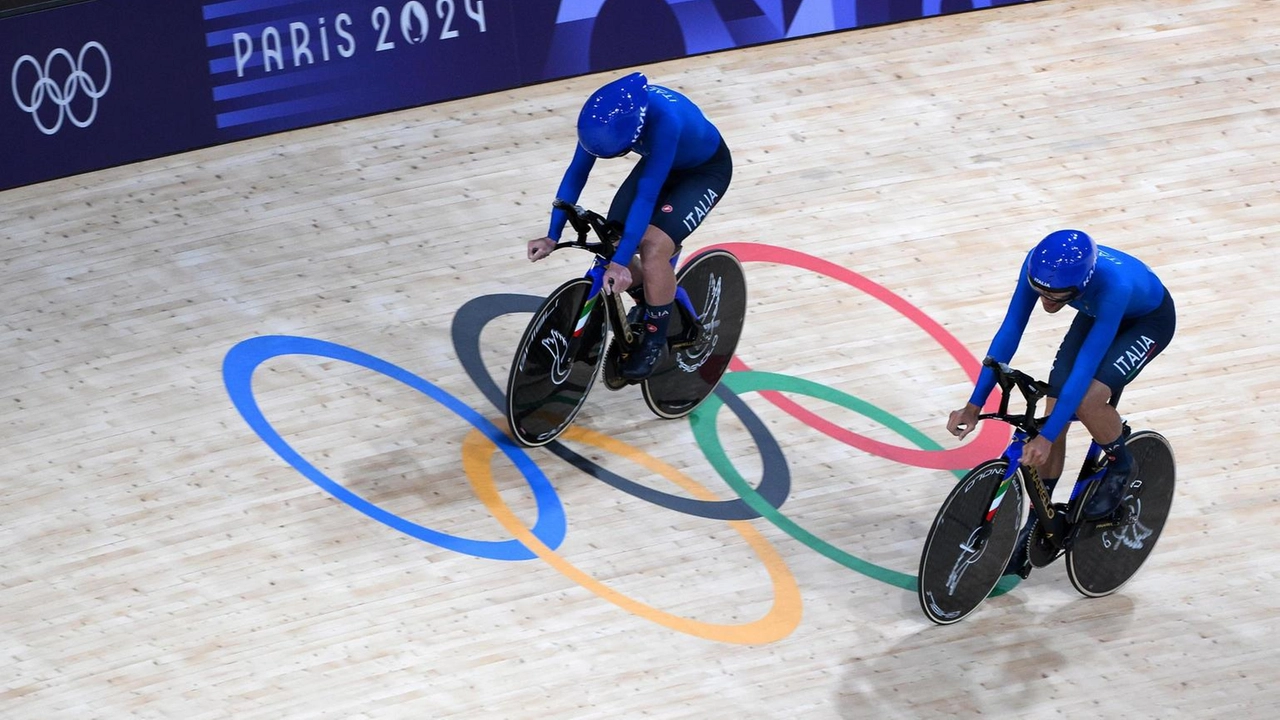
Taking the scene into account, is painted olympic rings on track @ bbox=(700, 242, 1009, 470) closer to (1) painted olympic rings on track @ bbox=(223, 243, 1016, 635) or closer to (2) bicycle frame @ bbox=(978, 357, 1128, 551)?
(1) painted olympic rings on track @ bbox=(223, 243, 1016, 635)

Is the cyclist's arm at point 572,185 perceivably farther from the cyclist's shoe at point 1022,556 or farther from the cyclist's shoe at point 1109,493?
the cyclist's shoe at point 1109,493

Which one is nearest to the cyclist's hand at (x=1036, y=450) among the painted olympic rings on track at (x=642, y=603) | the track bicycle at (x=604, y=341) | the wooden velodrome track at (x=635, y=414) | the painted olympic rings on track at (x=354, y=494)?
the wooden velodrome track at (x=635, y=414)

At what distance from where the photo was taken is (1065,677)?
5.17 m

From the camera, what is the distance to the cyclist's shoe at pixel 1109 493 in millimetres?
5270

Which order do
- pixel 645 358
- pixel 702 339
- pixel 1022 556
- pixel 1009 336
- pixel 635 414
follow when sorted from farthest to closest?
1. pixel 635 414
2. pixel 702 339
3. pixel 645 358
4. pixel 1022 556
5. pixel 1009 336

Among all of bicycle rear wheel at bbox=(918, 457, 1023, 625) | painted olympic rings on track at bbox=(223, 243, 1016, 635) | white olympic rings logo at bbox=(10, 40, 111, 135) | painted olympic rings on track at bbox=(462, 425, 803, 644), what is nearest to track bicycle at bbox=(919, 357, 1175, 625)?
bicycle rear wheel at bbox=(918, 457, 1023, 625)

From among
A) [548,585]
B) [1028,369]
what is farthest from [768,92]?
[548,585]

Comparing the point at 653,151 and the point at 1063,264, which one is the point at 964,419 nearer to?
the point at 1063,264

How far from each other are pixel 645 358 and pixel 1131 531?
1999 millimetres

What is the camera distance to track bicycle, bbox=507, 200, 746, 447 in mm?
5629

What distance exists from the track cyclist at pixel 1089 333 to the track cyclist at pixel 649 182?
53.8 inches

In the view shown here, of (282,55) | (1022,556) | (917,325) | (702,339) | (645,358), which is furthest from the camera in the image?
(282,55)

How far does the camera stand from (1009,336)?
4906 millimetres

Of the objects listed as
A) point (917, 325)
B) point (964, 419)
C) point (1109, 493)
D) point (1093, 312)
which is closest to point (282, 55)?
point (917, 325)
